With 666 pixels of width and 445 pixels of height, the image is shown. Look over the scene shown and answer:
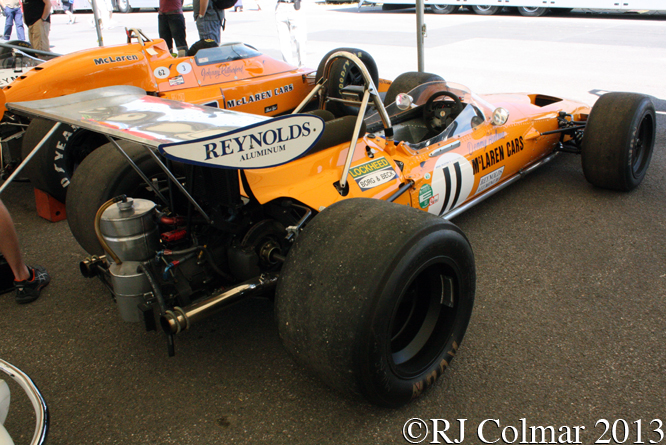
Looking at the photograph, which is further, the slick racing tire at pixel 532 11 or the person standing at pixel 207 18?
the slick racing tire at pixel 532 11

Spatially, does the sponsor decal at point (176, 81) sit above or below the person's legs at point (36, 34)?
below

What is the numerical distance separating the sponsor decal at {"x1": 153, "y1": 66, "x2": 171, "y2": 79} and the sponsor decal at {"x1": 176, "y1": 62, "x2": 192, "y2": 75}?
102 millimetres

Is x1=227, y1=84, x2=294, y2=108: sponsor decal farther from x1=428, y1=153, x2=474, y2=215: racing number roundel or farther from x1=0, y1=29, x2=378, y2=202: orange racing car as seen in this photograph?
x1=428, y1=153, x2=474, y2=215: racing number roundel

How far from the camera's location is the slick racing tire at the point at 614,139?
3.85m

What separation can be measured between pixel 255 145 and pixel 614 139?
3.13m

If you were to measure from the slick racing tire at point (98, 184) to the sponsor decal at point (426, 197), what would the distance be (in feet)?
5.03

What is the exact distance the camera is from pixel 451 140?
3.40 m

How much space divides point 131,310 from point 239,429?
69 centimetres

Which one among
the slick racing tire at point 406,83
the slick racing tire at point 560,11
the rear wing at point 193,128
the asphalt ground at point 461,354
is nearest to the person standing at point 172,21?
the slick racing tire at point 406,83

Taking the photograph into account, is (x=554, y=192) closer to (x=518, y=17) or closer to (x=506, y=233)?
(x=506, y=233)

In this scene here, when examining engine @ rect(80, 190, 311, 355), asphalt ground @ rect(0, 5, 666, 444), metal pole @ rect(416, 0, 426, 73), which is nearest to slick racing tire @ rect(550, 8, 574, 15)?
metal pole @ rect(416, 0, 426, 73)

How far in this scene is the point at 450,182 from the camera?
326 cm

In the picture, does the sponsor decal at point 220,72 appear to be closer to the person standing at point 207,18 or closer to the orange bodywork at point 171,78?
the orange bodywork at point 171,78

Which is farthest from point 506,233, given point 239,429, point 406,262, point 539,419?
point 239,429
